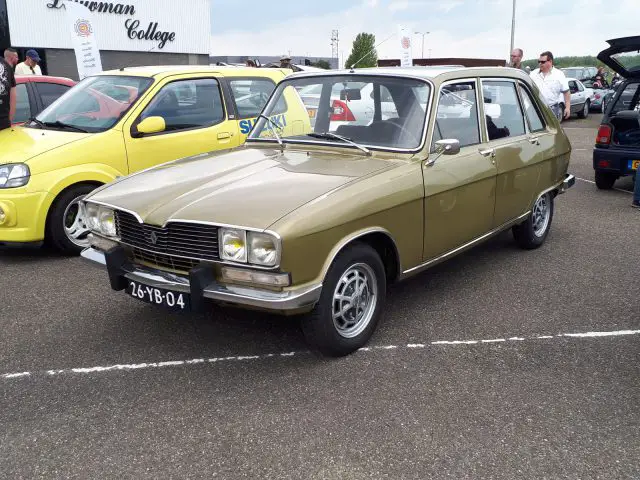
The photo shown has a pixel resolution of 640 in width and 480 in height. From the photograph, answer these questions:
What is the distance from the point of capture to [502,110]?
17.2 feet

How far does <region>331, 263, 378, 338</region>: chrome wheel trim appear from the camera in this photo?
363 centimetres

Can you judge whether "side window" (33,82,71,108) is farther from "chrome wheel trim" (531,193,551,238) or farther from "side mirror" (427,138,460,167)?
"chrome wheel trim" (531,193,551,238)

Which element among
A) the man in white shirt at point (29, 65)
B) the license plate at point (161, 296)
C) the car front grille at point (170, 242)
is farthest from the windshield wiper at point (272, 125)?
the man in white shirt at point (29, 65)

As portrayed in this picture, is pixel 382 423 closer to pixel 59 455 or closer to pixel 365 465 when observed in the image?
pixel 365 465

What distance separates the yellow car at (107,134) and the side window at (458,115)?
1062 mm

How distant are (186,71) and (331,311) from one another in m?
4.05

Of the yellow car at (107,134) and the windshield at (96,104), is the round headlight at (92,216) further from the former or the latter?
the windshield at (96,104)

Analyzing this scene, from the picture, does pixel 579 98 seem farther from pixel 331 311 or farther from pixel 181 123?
pixel 331 311

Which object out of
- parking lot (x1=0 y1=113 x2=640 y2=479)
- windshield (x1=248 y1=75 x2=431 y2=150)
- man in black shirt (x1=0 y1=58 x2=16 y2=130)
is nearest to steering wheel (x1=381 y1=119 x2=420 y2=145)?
windshield (x1=248 y1=75 x2=431 y2=150)

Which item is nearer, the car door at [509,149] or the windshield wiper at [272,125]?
the windshield wiper at [272,125]

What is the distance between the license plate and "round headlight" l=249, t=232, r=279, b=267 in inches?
18.2

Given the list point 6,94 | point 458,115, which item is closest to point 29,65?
point 6,94

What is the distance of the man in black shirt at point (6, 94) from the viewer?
6.41 metres

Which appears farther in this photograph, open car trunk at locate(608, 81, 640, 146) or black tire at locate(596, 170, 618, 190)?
black tire at locate(596, 170, 618, 190)
